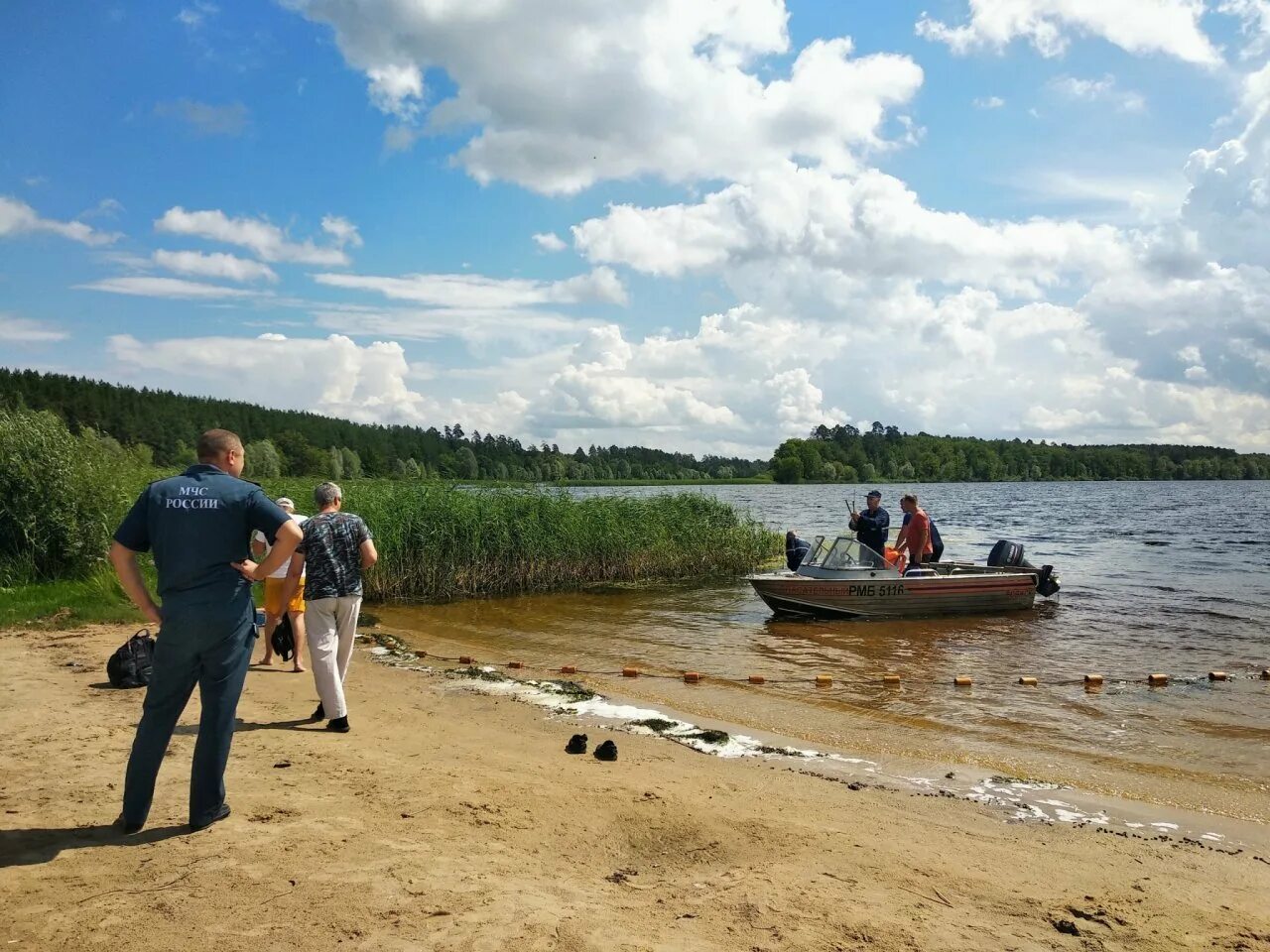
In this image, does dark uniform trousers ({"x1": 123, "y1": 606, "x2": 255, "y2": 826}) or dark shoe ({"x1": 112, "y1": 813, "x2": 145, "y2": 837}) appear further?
dark shoe ({"x1": 112, "y1": 813, "x2": 145, "y2": 837})

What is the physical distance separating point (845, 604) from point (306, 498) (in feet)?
40.0

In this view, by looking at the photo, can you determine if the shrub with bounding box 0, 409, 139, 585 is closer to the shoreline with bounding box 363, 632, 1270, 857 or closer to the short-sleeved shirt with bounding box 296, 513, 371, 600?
the shoreline with bounding box 363, 632, 1270, 857

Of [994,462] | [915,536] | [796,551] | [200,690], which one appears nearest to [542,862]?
[200,690]

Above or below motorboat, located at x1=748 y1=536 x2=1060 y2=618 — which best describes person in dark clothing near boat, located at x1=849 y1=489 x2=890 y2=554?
above

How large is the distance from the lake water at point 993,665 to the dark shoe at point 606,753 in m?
2.54

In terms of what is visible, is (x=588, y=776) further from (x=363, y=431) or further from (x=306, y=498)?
→ (x=363, y=431)

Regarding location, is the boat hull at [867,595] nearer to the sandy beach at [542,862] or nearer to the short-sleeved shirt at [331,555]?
the sandy beach at [542,862]

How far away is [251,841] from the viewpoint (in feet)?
15.2

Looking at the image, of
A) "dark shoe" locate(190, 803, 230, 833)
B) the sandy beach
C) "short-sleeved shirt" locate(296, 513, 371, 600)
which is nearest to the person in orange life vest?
the sandy beach

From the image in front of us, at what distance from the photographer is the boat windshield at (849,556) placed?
1738cm

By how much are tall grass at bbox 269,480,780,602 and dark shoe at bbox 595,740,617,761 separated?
1241 centimetres

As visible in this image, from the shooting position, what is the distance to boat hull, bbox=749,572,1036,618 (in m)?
17.2

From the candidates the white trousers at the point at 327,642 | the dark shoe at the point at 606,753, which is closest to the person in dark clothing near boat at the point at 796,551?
the dark shoe at the point at 606,753

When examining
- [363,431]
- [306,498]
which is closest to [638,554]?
[306,498]
